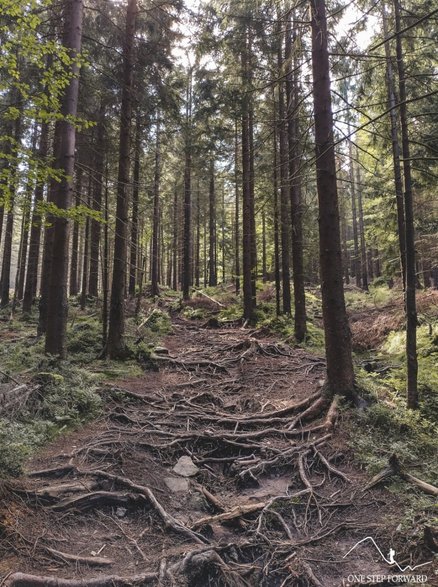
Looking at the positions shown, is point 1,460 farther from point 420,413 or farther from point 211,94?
point 211,94

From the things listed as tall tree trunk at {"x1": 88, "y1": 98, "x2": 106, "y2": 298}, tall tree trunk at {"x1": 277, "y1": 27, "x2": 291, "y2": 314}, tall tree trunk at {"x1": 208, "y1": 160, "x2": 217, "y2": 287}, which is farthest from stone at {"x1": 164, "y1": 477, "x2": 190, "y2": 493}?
tall tree trunk at {"x1": 208, "y1": 160, "x2": 217, "y2": 287}

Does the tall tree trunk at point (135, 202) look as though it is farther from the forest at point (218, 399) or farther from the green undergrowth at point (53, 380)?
the green undergrowth at point (53, 380)

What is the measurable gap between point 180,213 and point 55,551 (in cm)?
3002

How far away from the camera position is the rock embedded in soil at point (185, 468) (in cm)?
494

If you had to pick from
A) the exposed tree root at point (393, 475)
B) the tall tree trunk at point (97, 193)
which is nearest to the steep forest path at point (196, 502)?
the exposed tree root at point (393, 475)

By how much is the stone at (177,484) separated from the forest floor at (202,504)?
0.08 ft

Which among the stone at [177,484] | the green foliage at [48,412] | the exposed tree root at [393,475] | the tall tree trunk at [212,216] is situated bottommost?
the stone at [177,484]

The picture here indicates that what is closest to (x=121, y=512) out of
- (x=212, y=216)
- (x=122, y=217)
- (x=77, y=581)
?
(x=77, y=581)

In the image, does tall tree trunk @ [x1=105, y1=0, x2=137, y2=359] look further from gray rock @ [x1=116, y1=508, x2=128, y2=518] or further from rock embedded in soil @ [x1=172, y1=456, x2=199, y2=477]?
gray rock @ [x1=116, y1=508, x2=128, y2=518]

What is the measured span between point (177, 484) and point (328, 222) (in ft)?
16.2

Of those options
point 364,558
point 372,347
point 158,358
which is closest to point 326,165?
point 364,558

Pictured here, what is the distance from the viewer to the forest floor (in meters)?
3.17

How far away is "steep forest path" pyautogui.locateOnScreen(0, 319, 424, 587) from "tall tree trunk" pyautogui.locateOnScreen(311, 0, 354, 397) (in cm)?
85

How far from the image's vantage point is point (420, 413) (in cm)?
649
